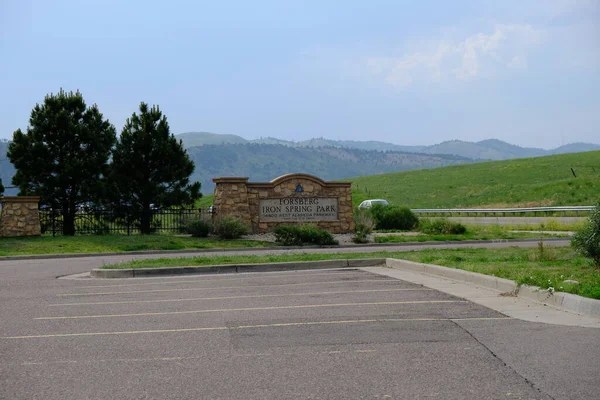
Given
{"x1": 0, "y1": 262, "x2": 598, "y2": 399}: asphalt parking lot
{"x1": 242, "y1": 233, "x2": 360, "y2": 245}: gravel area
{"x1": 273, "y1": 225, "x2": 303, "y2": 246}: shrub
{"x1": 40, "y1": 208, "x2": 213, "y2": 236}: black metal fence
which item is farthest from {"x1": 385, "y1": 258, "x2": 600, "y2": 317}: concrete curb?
{"x1": 40, "y1": 208, "x2": 213, "y2": 236}: black metal fence

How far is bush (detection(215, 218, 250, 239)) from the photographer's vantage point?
92.3 feet

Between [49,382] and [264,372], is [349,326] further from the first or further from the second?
[49,382]

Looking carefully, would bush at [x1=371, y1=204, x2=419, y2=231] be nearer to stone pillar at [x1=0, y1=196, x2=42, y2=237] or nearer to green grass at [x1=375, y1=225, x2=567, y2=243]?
green grass at [x1=375, y1=225, x2=567, y2=243]

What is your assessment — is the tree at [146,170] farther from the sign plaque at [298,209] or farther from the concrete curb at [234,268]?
the concrete curb at [234,268]

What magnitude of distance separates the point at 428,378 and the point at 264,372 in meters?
1.53

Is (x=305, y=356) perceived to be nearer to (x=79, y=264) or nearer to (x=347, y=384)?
(x=347, y=384)

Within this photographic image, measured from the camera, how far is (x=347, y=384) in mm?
6371

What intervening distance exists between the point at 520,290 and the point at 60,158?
22.9 m

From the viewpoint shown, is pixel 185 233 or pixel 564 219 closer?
pixel 185 233

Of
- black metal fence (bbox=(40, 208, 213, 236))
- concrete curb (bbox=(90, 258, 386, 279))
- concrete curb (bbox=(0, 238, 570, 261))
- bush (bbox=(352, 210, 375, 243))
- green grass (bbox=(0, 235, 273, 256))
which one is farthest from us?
black metal fence (bbox=(40, 208, 213, 236))

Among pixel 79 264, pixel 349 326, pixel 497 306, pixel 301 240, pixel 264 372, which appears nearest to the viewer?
pixel 264 372

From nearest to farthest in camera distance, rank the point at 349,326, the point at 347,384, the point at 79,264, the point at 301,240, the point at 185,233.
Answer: the point at 347,384 < the point at 349,326 < the point at 79,264 < the point at 301,240 < the point at 185,233

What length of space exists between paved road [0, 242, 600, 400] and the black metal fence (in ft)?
58.3

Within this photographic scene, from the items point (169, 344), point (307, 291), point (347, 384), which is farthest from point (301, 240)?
point (347, 384)
